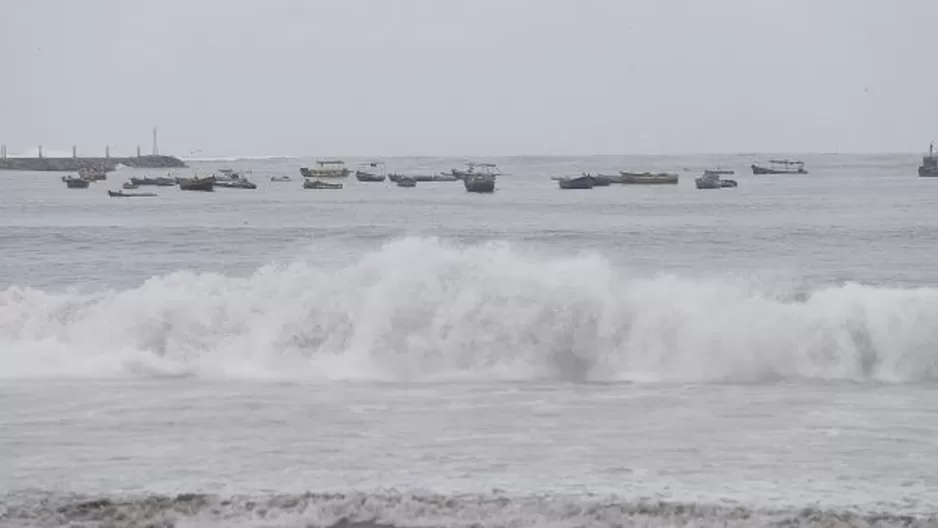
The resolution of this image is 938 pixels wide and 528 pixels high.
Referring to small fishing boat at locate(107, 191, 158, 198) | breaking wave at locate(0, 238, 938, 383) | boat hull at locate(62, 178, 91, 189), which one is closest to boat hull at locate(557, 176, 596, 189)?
small fishing boat at locate(107, 191, 158, 198)

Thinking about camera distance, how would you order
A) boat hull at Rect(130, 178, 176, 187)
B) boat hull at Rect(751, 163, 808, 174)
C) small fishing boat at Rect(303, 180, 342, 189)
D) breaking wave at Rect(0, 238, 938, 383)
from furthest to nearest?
boat hull at Rect(751, 163, 808, 174)
boat hull at Rect(130, 178, 176, 187)
small fishing boat at Rect(303, 180, 342, 189)
breaking wave at Rect(0, 238, 938, 383)

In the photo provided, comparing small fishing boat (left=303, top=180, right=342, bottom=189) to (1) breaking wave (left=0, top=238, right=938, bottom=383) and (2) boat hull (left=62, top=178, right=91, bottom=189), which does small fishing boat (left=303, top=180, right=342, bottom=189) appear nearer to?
(2) boat hull (left=62, top=178, right=91, bottom=189)

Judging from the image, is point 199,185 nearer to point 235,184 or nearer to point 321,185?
point 235,184

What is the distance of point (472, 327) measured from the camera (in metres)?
19.1

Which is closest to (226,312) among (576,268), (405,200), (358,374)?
(358,374)

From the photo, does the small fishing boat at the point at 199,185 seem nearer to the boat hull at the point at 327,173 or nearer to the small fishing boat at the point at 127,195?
the small fishing boat at the point at 127,195

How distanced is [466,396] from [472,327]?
3394 mm

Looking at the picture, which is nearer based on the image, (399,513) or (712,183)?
(399,513)

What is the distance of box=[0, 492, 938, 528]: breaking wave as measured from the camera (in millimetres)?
9555

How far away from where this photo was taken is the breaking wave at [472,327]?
1797cm

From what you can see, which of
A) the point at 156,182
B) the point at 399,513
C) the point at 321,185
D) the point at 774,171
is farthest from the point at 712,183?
the point at 399,513

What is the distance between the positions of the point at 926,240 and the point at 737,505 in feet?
121

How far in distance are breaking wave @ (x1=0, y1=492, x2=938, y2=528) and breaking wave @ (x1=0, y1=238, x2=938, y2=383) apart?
7316mm

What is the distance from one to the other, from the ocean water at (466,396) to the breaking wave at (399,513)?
27mm
